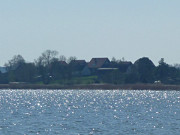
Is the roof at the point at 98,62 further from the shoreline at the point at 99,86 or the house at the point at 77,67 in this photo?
the shoreline at the point at 99,86

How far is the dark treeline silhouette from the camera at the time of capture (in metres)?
154

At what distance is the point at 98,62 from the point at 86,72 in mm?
8711

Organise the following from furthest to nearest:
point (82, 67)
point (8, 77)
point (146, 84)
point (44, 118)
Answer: point (82, 67) < point (8, 77) < point (146, 84) < point (44, 118)

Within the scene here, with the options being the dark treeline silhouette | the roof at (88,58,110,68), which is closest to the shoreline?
the dark treeline silhouette

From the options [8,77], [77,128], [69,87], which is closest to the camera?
[77,128]

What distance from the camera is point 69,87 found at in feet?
535

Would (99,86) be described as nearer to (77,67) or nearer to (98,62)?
(77,67)

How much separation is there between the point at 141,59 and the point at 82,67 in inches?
1390

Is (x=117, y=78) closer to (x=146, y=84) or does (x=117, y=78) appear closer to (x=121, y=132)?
(x=146, y=84)

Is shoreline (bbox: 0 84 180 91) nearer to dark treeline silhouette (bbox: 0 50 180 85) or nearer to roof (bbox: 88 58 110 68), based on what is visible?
dark treeline silhouette (bbox: 0 50 180 85)

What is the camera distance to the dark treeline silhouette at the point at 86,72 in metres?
154

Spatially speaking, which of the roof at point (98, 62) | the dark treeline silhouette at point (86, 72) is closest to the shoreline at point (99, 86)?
the dark treeline silhouette at point (86, 72)

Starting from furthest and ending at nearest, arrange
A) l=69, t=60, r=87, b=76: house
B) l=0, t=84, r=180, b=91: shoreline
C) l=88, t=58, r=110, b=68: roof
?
1. l=88, t=58, r=110, b=68: roof
2. l=69, t=60, r=87, b=76: house
3. l=0, t=84, r=180, b=91: shoreline

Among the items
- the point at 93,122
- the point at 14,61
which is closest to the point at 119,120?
the point at 93,122
